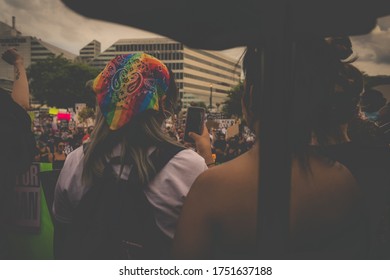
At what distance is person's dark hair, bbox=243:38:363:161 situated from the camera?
1.23m

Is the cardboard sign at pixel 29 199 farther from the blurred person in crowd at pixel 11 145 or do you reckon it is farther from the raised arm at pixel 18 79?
the raised arm at pixel 18 79

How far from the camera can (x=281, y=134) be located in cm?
105

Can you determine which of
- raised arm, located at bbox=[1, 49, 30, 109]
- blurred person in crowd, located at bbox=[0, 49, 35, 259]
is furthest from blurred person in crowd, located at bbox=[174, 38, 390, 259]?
raised arm, located at bbox=[1, 49, 30, 109]

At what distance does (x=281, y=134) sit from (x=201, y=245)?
50 cm

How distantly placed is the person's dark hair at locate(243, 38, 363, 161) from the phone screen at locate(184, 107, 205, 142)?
1.05 m

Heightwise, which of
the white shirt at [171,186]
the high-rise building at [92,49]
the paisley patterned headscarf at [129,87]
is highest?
the high-rise building at [92,49]

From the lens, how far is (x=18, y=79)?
2.37 meters

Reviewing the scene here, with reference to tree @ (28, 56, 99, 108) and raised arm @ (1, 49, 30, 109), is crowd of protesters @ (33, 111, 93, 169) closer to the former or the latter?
raised arm @ (1, 49, 30, 109)

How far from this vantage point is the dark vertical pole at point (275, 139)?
1.05 m

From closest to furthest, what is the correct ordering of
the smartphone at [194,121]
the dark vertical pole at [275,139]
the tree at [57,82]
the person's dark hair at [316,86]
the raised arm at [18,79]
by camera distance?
1. the dark vertical pole at [275,139]
2. the person's dark hair at [316,86]
3. the raised arm at [18,79]
4. the smartphone at [194,121]
5. the tree at [57,82]

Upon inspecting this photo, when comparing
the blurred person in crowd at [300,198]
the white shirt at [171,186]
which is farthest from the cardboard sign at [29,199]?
the blurred person in crowd at [300,198]

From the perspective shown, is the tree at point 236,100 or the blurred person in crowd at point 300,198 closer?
the blurred person in crowd at point 300,198

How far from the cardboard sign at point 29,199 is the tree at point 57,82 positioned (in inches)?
1638

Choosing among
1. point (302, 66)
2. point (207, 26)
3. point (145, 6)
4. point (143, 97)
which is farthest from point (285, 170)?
point (143, 97)
